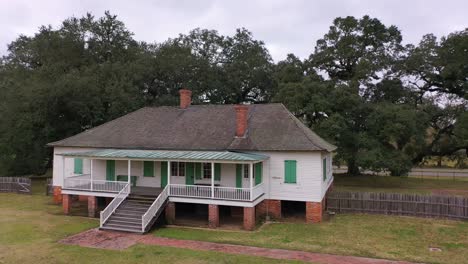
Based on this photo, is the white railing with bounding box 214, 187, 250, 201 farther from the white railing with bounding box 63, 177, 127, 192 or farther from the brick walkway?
the white railing with bounding box 63, 177, 127, 192

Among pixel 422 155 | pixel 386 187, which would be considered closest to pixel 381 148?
pixel 386 187

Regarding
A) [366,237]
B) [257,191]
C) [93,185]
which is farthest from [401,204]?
[93,185]

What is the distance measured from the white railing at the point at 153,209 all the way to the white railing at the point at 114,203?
6.97 feet

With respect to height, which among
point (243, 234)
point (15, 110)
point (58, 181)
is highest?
point (15, 110)

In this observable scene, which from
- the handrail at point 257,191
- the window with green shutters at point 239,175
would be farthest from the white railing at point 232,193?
the window with green shutters at point 239,175

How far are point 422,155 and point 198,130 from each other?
29.7 metres

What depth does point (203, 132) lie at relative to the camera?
23.8 meters

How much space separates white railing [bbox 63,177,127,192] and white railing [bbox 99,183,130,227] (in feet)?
2.05

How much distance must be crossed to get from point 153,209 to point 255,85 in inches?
1182

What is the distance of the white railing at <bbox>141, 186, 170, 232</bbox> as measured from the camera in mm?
17750

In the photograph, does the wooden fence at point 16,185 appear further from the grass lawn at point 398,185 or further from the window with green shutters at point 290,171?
the grass lawn at point 398,185

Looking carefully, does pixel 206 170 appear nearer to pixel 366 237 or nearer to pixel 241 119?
pixel 241 119

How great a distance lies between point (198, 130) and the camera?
2408 cm

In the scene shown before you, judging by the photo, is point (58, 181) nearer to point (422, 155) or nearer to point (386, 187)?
point (386, 187)
